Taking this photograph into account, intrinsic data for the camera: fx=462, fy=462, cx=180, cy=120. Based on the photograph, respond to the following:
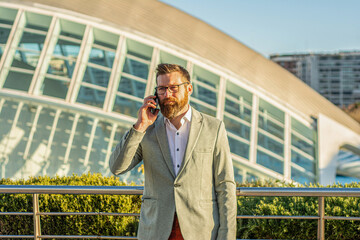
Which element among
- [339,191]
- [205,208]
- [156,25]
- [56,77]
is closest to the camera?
[205,208]

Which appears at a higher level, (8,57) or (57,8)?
(57,8)

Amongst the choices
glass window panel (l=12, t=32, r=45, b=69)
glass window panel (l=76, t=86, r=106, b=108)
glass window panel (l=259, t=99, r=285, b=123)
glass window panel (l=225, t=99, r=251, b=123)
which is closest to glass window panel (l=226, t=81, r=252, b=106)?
glass window panel (l=225, t=99, r=251, b=123)

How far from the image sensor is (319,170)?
13.0 meters

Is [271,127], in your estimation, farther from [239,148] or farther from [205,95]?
[205,95]

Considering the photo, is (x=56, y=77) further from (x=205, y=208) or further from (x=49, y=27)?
(x=205, y=208)

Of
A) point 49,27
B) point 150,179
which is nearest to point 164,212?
point 150,179

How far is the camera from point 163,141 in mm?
2551

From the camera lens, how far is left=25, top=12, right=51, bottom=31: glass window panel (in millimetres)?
12078

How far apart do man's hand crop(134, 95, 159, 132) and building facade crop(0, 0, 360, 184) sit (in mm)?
8782

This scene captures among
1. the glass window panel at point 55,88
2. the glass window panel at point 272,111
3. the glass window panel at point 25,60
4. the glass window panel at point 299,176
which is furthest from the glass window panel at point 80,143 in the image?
the glass window panel at point 299,176

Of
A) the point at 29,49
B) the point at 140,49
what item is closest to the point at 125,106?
the point at 140,49

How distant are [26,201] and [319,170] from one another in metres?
9.85

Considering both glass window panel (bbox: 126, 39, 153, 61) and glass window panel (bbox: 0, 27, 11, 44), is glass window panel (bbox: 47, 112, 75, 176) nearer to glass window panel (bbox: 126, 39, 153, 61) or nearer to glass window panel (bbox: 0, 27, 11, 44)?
glass window panel (bbox: 126, 39, 153, 61)

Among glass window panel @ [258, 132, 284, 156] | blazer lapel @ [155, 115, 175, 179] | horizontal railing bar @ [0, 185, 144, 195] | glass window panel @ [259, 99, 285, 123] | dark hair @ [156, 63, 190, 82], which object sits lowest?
horizontal railing bar @ [0, 185, 144, 195]
